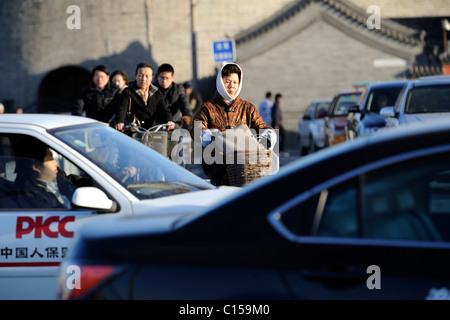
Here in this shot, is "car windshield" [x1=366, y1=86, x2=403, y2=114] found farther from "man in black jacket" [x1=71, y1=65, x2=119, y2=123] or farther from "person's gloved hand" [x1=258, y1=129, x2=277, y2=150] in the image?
"person's gloved hand" [x1=258, y1=129, x2=277, y2=150]

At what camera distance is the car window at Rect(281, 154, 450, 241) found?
3.18 m

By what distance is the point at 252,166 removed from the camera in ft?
22.0

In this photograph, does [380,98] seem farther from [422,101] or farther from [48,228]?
[48,228]

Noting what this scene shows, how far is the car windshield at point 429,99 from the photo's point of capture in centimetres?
1359

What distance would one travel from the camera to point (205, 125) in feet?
25.0

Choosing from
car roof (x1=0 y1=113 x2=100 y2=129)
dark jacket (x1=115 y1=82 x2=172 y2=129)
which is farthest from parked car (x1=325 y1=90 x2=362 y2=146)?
car roof (x1=0 y1=113 x2=100 y2=129)

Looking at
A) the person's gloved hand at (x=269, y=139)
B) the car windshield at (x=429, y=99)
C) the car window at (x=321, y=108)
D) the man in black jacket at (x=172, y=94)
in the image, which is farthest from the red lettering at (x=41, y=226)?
the car window at (x=321, y=108)

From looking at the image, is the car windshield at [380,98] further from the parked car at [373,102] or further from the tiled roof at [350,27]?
the tiled roof at [350,27]

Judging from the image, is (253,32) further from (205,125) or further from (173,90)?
(205,125)

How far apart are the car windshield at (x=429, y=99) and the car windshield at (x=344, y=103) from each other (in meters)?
8.63

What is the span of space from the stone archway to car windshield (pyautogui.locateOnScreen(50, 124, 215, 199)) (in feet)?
114

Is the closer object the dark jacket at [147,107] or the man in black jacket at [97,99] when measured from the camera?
the dark jacket at [147,107]

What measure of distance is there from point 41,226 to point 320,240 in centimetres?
262

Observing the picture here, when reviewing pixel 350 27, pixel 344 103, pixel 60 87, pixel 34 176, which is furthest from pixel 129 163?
pixel 60 87
